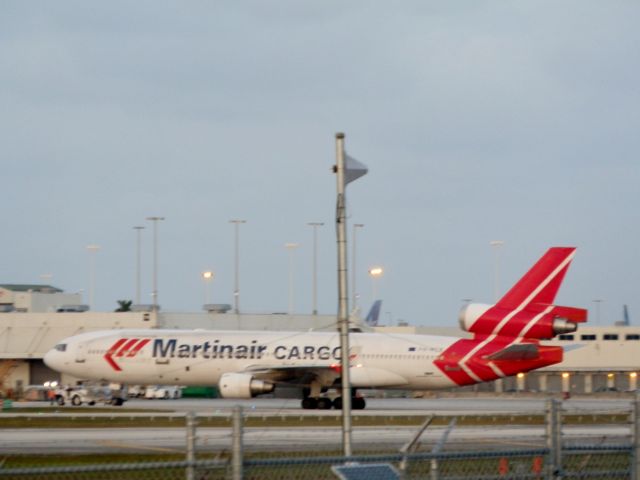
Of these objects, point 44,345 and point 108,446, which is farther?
point 44,345

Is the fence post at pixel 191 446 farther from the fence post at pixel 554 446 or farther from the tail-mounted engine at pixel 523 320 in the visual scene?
the tail-mounted engine at pixel 523 320

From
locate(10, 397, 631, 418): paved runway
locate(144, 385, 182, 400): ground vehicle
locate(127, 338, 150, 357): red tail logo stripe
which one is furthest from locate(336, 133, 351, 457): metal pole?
locate(144, 385, 182, 400): ground vehicle

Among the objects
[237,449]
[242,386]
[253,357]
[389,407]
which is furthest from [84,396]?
[237,449]

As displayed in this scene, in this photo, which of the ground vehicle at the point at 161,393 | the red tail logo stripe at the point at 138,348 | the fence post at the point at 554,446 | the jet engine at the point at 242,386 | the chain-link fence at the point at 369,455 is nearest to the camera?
the chain-link fence at the point at 369,455

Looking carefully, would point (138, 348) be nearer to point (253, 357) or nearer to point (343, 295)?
point (253, 357)

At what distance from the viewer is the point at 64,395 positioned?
57125 millimetres

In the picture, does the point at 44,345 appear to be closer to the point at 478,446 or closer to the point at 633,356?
the point at 633,356

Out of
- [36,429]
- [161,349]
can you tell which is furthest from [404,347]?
[36,429]

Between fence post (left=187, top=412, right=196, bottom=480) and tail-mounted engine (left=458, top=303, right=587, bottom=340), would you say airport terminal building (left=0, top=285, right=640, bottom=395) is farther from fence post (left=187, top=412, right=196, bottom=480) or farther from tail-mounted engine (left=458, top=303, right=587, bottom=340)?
fence post (left=187, top=412, right=196, bottom=480)

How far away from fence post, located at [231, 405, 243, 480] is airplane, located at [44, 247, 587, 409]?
37.0 metres

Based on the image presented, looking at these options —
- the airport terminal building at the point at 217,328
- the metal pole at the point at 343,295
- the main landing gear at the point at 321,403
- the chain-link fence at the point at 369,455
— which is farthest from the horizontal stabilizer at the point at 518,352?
the metal pole at the point at 343,295

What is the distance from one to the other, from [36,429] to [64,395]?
24544mm

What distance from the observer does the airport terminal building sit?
7612cm

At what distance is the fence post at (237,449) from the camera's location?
11.5 meters
